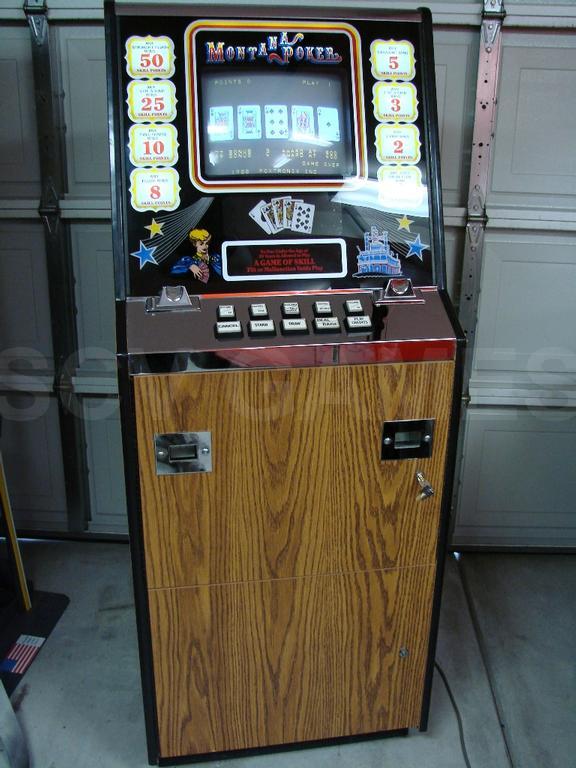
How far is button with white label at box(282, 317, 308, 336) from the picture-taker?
126 cm

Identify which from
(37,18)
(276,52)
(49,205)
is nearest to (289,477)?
(276,52)

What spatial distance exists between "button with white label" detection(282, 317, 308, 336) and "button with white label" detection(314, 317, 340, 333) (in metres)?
0.02

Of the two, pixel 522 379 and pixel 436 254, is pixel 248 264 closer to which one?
pixel 436 254

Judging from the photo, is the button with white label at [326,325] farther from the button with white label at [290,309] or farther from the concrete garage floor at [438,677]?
the concrete garage floor at [438,677]

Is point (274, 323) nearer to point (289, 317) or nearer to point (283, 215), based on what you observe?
point (289, 317)

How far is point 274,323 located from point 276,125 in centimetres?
44

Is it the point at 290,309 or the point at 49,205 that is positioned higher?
the point at 49,205

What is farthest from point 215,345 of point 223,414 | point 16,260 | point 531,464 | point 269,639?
point 531,464

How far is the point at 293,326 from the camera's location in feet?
4.13

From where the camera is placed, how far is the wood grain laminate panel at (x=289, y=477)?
50.4 inches

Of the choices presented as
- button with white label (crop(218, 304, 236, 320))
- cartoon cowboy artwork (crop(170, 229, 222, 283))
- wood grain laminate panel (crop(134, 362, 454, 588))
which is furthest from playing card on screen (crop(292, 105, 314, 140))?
wood grain laminate panel (crop(134, 362, 454, 588))

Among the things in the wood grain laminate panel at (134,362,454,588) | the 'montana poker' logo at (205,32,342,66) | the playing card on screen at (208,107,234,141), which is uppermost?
the 'montana poker' logo at (205,32,342,66)

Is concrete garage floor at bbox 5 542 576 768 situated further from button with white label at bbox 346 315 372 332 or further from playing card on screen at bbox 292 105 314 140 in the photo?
playing card on screen at bbox 292 105 314 140

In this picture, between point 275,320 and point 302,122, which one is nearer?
point 275,320
